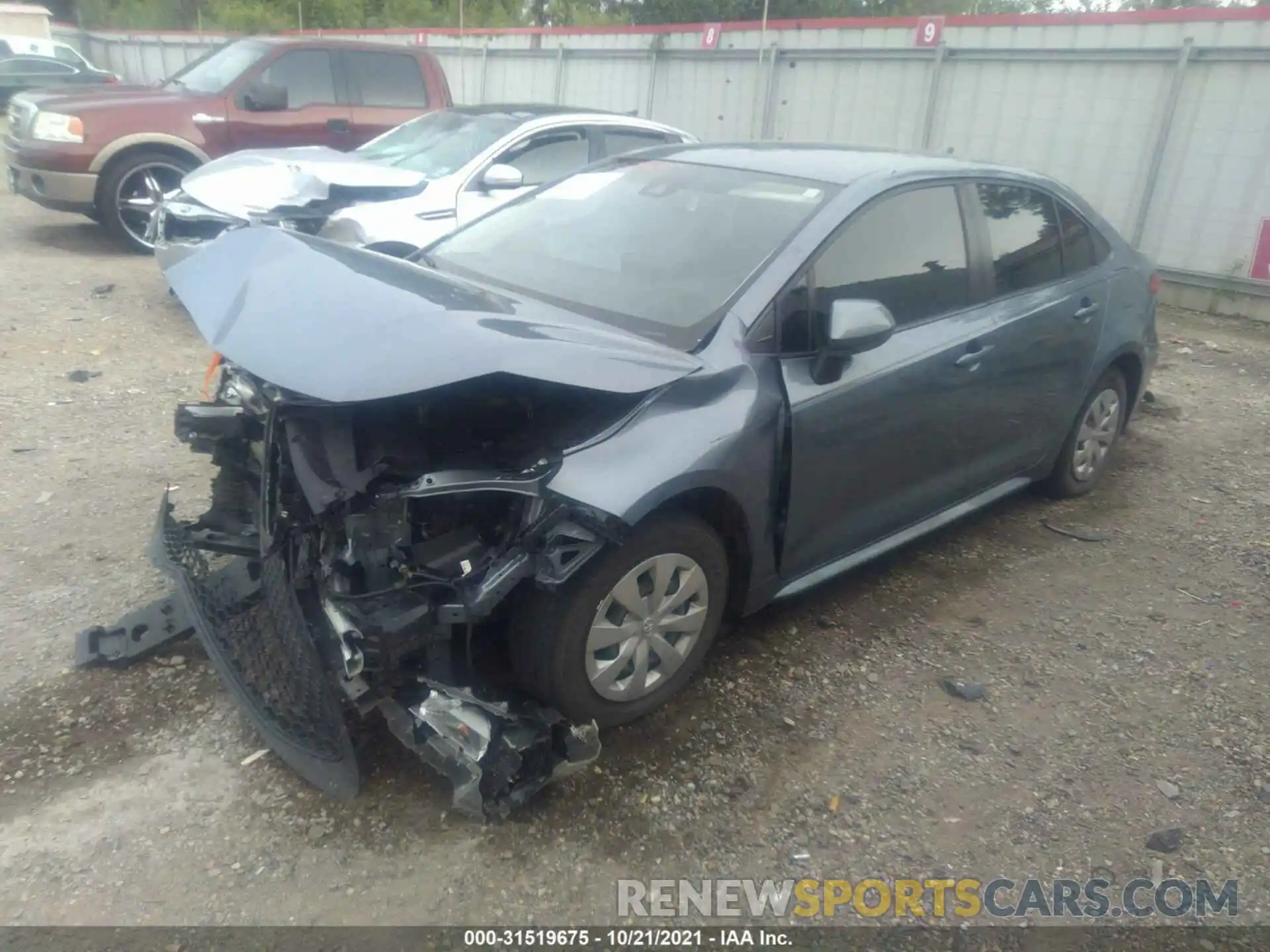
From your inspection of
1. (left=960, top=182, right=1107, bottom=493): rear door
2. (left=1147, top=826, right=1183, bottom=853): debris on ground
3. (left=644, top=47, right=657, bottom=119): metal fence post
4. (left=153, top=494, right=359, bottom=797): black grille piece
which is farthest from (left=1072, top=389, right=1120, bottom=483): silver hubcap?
(left=644, top=47, right=657, bottom=119): metal fence post

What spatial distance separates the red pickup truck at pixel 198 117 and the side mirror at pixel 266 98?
0.04 ft

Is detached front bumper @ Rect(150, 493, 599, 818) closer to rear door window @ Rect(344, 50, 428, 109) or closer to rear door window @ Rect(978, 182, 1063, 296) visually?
rear door window @ Rect(978, 182, 1063, 296)

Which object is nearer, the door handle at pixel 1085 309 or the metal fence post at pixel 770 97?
the door handle at pixel 1085 309

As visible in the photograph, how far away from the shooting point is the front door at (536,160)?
669 centimetres

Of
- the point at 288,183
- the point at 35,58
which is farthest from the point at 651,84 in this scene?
the point at 35,58

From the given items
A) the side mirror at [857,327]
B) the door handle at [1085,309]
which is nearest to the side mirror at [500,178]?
the door handle at [1085,309]

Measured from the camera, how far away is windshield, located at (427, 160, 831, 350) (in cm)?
328

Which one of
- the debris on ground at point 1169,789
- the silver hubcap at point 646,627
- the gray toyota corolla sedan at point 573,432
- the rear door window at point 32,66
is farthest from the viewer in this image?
the rear door window at point 32,66

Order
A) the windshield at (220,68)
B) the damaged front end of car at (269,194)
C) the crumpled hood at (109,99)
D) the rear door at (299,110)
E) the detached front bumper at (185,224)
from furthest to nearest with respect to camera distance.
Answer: the windshield at (220,68)
the rear door at (299,110)
the crumpled hood at (109,99)
the detached front bumper at (185,224)
the damaged front end of car at (269,194)

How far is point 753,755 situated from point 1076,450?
2.74 meters

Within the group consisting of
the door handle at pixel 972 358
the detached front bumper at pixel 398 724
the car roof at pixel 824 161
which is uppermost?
the car roof at pixel 824 161

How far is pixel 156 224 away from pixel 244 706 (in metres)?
5.12

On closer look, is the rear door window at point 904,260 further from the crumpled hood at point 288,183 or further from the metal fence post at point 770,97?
the metal fence post at point 770,97

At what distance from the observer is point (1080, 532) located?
4703 millimetres
